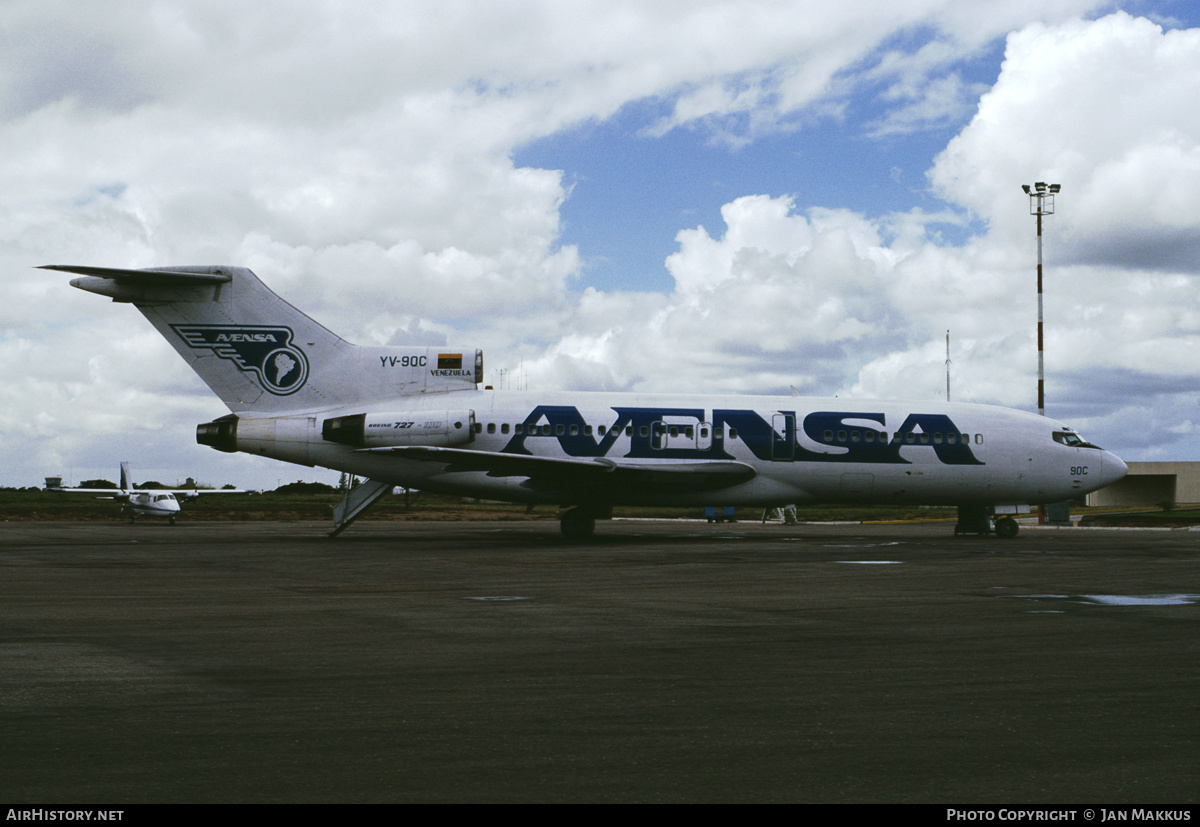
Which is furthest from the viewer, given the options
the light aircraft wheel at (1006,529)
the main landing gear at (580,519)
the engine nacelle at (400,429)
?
the light aircraft wheel at (1006,529)

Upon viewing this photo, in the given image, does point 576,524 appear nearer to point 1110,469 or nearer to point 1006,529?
point 1006,529

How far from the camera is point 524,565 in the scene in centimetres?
1927

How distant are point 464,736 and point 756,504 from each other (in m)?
23.8

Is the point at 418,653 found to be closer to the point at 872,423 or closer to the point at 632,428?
the point at 632,428

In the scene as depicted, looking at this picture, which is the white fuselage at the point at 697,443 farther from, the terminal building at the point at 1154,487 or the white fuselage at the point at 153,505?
the terminal building at the point at 1154,487

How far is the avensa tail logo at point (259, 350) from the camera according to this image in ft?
92.1

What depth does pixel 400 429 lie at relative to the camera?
2759cm

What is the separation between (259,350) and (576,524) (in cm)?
1017

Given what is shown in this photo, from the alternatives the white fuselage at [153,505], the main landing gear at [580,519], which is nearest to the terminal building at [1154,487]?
the main landing gear at [580,519]

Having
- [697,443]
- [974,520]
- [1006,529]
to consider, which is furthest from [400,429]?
[1006,529]

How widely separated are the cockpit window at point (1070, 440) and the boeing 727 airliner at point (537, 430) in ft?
2.72

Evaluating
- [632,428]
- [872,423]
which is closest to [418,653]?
[632,428]

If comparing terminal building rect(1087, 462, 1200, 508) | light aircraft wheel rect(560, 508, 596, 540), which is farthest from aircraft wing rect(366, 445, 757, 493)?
terminal building rect(1087, 462, 1200, 508)

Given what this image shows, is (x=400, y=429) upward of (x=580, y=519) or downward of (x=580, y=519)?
upward
